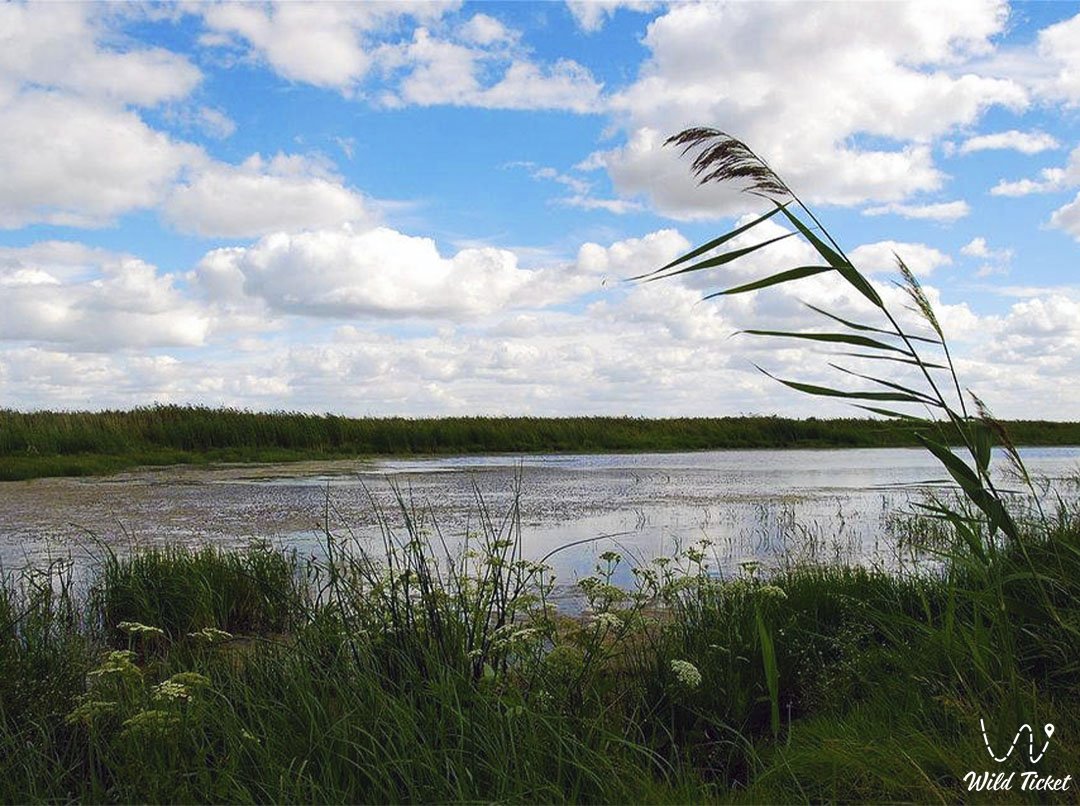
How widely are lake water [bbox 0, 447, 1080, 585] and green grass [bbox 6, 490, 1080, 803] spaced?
28.9 inches

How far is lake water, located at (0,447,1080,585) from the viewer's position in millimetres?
7648

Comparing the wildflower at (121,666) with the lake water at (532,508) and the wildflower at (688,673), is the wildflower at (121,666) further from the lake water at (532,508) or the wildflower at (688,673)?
the wildflower at (688,673)

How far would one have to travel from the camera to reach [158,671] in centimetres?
376

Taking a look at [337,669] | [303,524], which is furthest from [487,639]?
[303,524]

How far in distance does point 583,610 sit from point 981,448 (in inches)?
135

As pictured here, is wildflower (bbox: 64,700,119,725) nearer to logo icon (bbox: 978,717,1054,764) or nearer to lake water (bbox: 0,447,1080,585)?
lake water (bbox: 0,447,1080,585)

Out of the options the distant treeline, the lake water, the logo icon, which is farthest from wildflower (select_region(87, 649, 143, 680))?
the distant treeline

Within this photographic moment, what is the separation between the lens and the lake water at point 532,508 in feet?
25.1

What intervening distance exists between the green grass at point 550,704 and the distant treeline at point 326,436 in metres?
12.2

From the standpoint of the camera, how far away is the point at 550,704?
9.93ft

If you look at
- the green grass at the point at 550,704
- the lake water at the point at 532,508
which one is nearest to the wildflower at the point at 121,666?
the green grass at the point at 550,704

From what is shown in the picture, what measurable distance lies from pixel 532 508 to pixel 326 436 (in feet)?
45.3

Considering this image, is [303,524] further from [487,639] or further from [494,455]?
[494,455]

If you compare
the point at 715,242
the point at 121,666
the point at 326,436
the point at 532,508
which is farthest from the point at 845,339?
the point at 326,436
